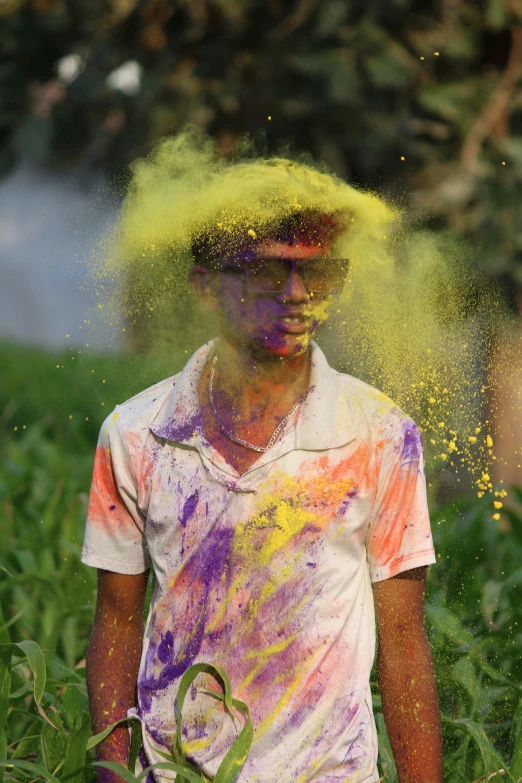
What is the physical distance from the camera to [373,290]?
2.29 m

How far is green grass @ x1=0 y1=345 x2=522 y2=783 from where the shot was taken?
2576 millimetres

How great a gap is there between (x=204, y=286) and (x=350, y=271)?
11.6 inches

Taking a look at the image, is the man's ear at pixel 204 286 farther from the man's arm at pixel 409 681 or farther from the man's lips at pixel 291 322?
the man's arm at pixel 409 681

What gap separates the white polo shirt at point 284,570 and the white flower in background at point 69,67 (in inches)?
162

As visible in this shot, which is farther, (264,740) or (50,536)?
(50,536)

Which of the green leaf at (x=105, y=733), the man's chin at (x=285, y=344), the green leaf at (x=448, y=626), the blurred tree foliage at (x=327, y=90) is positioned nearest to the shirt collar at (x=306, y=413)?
the man's chin at (x=285, y=344)

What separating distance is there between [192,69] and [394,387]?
11.7ft

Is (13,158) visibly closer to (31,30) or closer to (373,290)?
(31,30)

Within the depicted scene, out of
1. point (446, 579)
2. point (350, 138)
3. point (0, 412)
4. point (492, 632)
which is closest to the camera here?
point (492, 632)

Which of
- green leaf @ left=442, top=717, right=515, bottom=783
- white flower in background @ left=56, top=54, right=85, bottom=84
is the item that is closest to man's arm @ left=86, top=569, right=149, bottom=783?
green leaf @ left=442, top=717, right=515, bottom=783

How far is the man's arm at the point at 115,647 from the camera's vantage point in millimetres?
2174

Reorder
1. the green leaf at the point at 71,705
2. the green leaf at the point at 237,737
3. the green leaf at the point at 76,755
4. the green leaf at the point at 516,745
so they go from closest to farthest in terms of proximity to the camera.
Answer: the green leaf at the point at 237,737
the green leaf at the point at 76,755
the green leaf at the point at 516,745
the green leaf at the point at 71,705

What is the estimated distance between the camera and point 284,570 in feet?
Result: 6.57

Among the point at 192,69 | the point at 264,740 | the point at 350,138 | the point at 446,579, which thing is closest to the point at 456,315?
the point at 264,740
